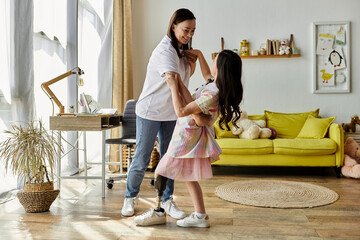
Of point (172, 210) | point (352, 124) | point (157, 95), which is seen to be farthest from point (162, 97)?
point (352, 124)

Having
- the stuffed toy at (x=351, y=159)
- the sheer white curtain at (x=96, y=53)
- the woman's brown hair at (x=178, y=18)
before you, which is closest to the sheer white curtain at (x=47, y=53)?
the sheer white curtain at (x=96, y=53)

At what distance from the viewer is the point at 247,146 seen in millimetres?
3832

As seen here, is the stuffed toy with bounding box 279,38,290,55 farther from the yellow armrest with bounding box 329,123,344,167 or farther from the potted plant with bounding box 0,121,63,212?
the potted plant with bounding box 0,121,63,212

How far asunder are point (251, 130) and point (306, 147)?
1.93 ft

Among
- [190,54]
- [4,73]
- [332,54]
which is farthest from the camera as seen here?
[332,54]

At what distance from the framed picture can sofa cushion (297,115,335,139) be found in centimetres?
60

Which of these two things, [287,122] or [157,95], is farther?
[287,122]

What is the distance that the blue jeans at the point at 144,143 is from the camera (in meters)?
2.30

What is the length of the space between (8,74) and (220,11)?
286 cm

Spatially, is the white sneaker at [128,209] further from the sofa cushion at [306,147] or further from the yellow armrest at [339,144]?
the yellow armrest at [339,144]

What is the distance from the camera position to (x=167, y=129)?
2.36m

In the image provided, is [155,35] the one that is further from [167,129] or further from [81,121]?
[167,129]

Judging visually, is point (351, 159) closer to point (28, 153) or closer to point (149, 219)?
point (149, 219)

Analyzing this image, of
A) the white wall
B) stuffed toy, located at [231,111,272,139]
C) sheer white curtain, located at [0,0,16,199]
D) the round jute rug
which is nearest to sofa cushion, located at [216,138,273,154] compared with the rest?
stuffed toy, located at [231,111,272,139]
